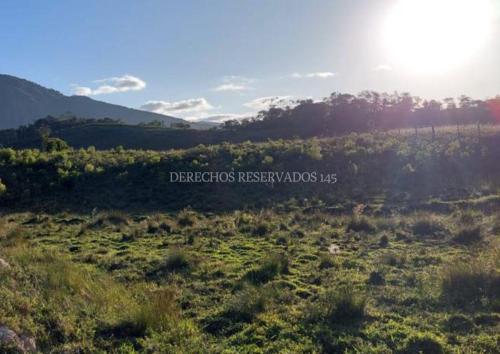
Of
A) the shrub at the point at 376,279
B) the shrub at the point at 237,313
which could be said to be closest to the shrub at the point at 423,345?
the shrub at the point at 237,313

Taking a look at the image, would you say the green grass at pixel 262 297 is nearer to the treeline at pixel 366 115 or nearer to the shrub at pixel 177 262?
the shrub at pixel 177 262

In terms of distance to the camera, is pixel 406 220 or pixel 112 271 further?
pixel 406 220

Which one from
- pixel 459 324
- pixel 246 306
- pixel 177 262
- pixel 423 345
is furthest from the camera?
pixel 177 262

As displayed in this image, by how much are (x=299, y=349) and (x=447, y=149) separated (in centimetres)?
3056

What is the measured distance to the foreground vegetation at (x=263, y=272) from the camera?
6383mm

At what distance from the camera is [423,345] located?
600 cm

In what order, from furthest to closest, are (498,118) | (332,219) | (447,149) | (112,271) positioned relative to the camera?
(498,118), (447,149), (332,219), (112,271)

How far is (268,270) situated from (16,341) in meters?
5.90

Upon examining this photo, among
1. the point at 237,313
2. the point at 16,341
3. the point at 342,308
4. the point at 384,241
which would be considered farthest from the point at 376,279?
the point at 16,341

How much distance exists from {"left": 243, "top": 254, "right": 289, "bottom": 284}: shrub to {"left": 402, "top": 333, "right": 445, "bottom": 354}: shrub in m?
4.17

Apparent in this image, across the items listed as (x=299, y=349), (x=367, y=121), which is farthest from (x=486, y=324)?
(x=367, y=121)

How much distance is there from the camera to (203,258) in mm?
12000

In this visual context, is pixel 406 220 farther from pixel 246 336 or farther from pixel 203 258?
pixel 246 336

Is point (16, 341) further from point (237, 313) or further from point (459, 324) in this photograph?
point (459, 324)
